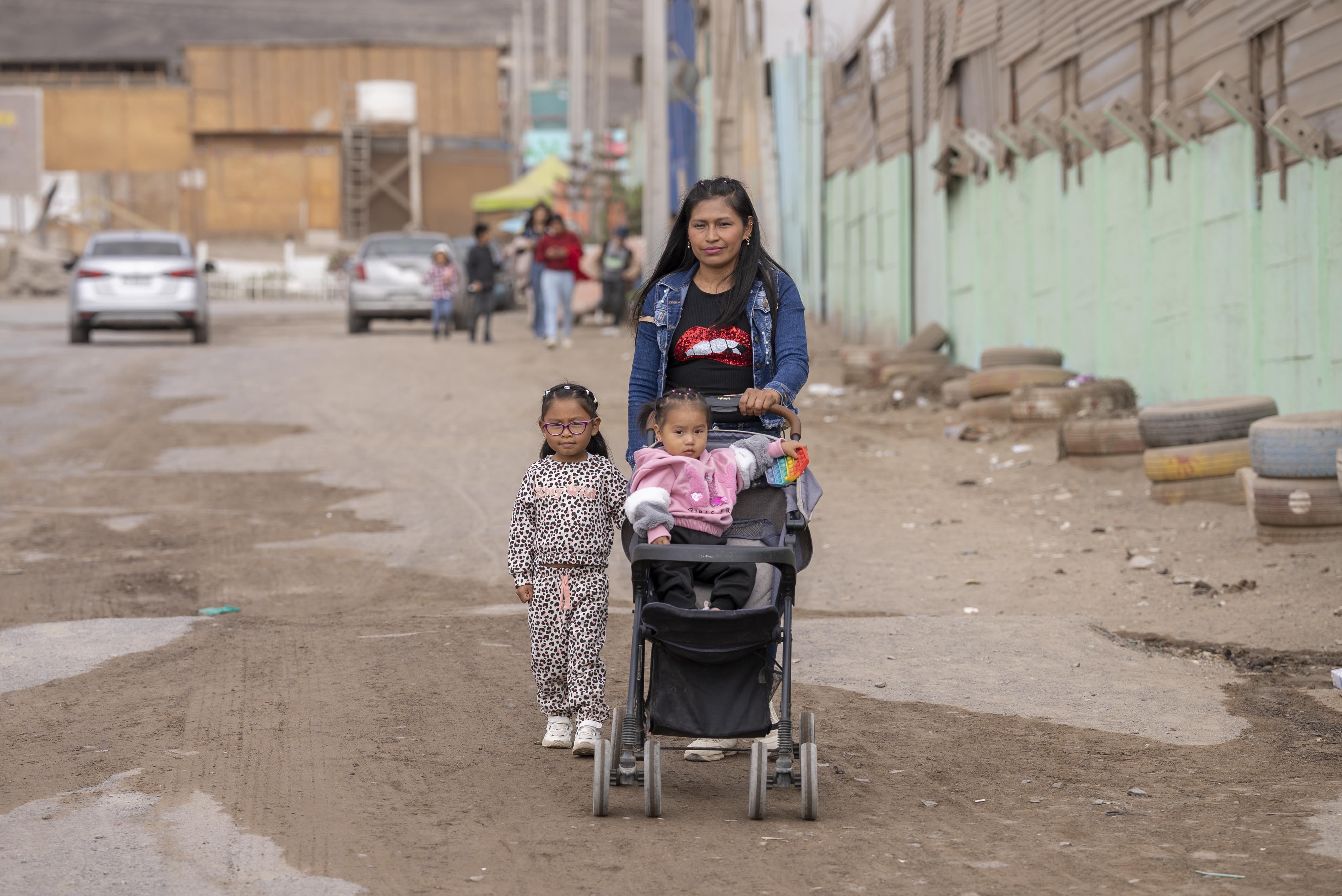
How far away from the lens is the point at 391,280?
26.4 m

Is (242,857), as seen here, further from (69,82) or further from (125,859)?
(69,82)

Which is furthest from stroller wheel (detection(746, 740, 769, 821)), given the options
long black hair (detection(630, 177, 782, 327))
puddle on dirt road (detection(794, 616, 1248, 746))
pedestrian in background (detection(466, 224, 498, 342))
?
pedestrian in background (detection(466, 224, 498, 342))

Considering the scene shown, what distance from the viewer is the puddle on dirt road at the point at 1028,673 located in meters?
6.12

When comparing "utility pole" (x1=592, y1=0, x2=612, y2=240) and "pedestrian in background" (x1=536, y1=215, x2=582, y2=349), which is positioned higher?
"utility pole" (x1=592, y1=0, x2=612, y2=240)

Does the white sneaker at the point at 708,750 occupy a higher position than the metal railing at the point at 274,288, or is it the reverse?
the metal railing at the point at 274,288

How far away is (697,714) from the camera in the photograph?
4809 mm

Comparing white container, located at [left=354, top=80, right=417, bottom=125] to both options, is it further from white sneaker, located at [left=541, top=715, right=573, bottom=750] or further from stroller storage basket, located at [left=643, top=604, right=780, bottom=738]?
stroller storage basket, located at [left=643, top=604, right=780, bottom=738]

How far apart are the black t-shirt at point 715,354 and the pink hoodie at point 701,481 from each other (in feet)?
1.26

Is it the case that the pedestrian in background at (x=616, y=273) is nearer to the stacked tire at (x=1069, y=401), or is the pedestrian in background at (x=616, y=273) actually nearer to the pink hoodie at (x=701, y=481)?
the stacked tire at (x=1069, y=401)

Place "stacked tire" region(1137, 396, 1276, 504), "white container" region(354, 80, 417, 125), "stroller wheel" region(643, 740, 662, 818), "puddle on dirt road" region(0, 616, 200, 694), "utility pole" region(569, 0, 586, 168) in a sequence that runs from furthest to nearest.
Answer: "white container" region(354, 80, 417, 125)
"utility pole" region(569, 0, 586, 168)
"stacked tire" region(1137, 396, 1276, 504)
"puddle on dirt road" region(0, 616, 200, 694)
"stroller wheel" region(643, 740, 662, 818)

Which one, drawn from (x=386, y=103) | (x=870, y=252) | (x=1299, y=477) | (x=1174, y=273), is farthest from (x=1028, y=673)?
(x=386, y=103)

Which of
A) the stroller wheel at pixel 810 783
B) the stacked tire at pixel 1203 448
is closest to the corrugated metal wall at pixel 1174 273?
the stacked tire at pixel 1203 448

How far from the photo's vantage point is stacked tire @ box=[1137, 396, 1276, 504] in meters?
10.2

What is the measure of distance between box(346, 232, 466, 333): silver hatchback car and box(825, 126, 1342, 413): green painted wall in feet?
30.3
